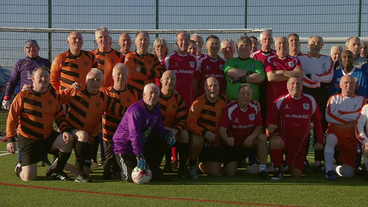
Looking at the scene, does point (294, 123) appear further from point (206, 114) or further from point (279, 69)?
point (206, 114)

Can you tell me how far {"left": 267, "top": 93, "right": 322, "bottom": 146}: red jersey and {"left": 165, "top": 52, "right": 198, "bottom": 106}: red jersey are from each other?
4.03 ft

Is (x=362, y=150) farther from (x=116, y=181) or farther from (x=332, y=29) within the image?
(x=332, y=29)

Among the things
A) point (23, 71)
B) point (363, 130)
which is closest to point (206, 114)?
point (363, 130)

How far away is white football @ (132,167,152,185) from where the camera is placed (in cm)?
564

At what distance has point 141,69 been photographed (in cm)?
674

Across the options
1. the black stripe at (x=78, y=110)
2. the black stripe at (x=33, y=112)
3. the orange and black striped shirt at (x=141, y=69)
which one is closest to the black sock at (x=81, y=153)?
the black stripe at (x=78, y=110)

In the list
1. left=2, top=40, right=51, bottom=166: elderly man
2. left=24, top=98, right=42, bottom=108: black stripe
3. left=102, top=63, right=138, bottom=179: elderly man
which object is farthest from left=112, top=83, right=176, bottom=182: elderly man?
left=2, top=40, right=51, bottom=166: elderly man

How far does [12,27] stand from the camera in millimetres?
9812

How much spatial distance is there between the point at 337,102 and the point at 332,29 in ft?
12.4

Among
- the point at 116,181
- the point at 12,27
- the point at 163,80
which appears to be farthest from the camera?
the point at 12,27

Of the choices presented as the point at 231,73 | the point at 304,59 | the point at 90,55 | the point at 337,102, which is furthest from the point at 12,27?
the point at 337,102

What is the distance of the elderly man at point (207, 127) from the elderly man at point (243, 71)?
29cm

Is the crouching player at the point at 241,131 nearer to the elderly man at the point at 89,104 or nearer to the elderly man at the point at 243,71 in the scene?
the elderly man at the point at 243,71

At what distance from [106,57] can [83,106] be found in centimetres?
96
